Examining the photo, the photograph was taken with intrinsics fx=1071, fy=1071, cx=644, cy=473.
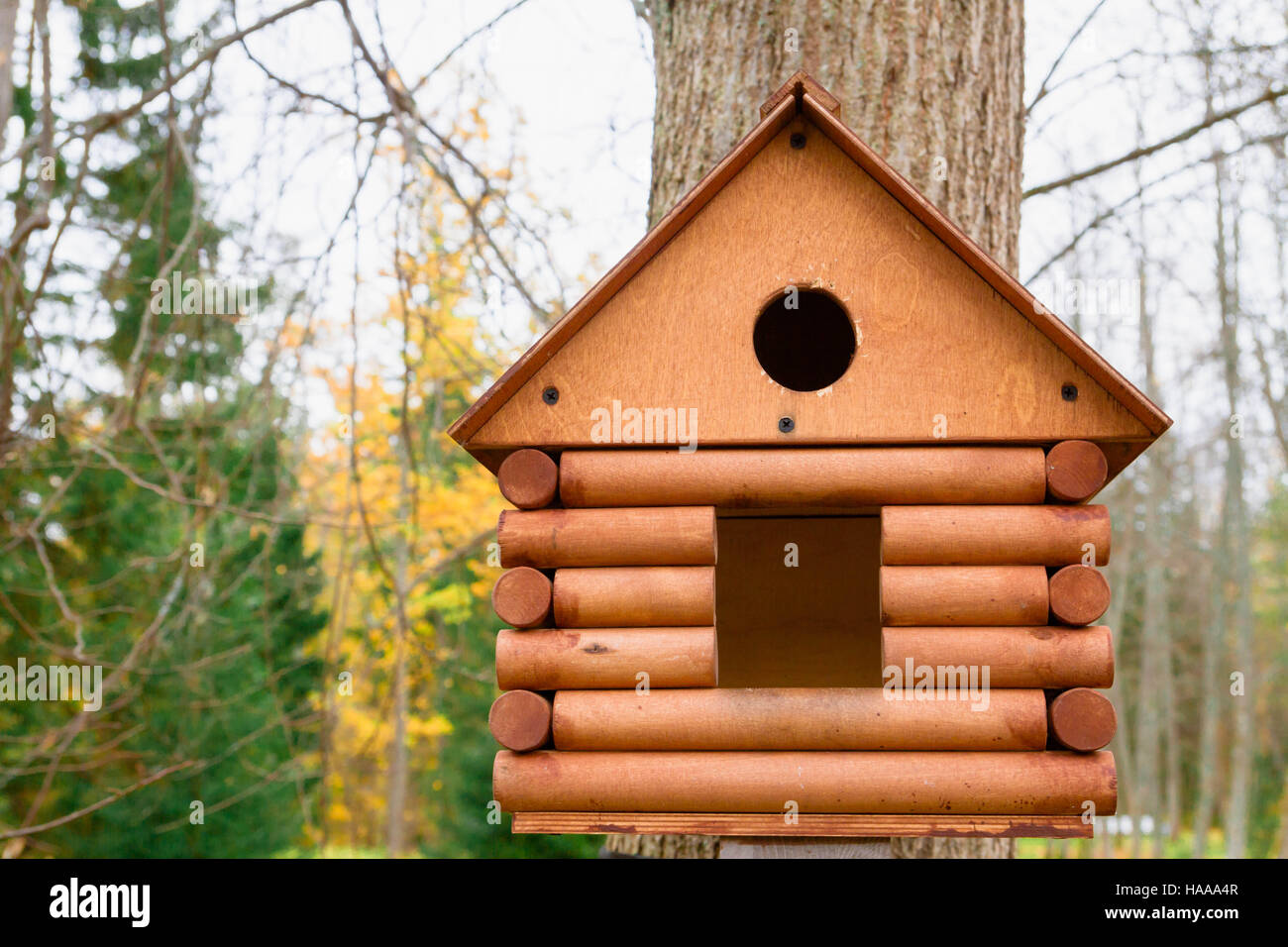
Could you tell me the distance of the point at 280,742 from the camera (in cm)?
1436

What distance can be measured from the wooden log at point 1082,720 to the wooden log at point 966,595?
0.16 m

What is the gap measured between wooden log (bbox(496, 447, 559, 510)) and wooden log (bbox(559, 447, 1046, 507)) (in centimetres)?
8

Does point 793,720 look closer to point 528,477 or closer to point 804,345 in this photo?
point 528,477

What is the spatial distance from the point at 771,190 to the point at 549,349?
0.57 meters

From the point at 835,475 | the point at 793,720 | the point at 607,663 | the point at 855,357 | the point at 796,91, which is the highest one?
the point at 796,91

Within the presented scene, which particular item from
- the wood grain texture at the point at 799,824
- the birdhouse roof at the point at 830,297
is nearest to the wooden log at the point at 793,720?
the wood grain texture at the point at 799,824

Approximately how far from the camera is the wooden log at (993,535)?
2.13 metres

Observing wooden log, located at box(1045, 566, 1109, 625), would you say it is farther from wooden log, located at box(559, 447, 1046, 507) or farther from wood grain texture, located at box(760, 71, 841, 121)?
wood grain texture, located at box(760, 71, 841, 121)

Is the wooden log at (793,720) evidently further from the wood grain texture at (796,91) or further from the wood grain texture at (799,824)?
the wood grain texture at (796,91)

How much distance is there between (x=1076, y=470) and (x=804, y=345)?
3.30 ft

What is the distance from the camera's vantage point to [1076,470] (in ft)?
6.98

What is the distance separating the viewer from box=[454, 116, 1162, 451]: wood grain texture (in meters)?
2.14

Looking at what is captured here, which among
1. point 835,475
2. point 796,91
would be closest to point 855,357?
point 835,475
